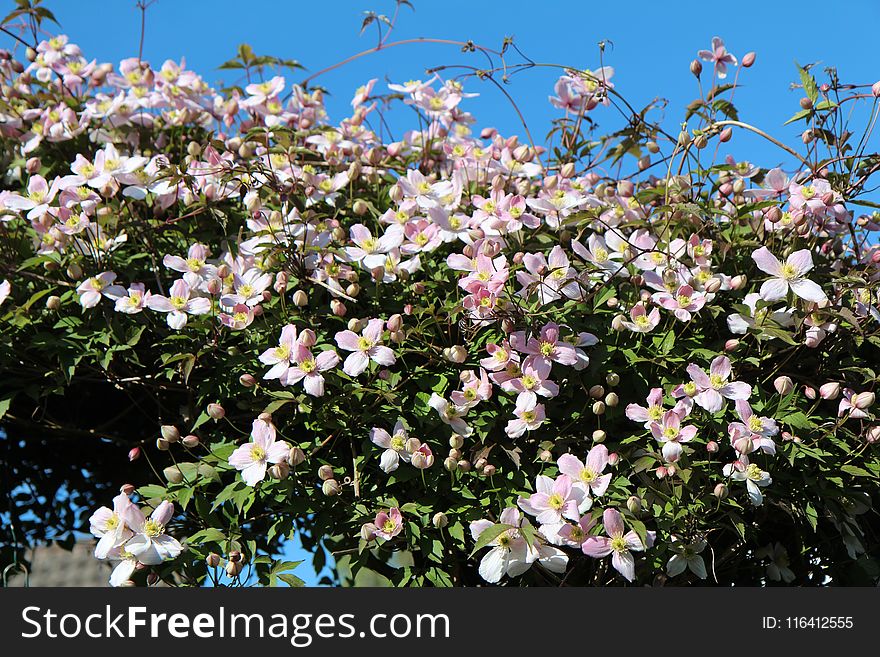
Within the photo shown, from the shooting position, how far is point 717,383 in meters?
1.50

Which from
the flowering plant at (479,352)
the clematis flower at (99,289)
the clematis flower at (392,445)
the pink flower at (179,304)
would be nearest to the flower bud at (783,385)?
the flowering plant at (479,352)

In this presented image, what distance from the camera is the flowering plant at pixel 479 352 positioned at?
1.48 m

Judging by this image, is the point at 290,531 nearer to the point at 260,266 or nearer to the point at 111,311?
the point at 260,266

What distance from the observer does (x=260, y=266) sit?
167 cm

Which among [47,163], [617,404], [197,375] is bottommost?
[617,404]

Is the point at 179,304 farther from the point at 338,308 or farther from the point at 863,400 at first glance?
the point at 863,400

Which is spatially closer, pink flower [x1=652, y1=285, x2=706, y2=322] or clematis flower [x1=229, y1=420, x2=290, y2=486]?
clematis flower [x1=229, y1=420, x2=290, y2=486]

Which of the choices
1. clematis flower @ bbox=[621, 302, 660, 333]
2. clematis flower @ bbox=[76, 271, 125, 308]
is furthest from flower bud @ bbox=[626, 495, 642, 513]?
clematis flower @ bbox=[76, 271, 125, 308]

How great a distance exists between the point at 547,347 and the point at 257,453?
20.0 inches

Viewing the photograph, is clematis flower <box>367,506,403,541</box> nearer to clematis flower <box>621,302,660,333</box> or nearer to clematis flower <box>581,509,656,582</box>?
clematis flower <box>581,509,656,582</box>

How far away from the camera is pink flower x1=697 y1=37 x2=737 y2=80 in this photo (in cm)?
198

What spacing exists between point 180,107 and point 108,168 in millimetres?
437
